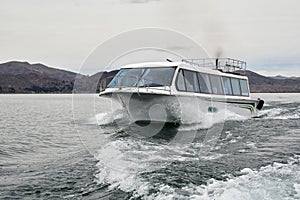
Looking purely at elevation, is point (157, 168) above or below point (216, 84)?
below

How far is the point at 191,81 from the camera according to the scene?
20.3m

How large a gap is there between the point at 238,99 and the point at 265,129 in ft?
21.6

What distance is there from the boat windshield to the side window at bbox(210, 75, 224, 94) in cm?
488

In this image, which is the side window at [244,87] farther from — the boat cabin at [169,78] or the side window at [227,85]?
the boat cabin at [169,78]

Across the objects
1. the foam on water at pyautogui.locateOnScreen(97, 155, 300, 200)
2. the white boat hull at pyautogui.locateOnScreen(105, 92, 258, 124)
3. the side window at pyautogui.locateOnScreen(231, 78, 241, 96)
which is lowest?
the foam on water at pyautogui.locateOnScreen(97, 155, 300, 200)

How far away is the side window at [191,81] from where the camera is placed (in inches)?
776

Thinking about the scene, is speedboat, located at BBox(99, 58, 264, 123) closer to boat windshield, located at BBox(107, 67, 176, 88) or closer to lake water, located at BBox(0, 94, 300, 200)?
boat windshield, located at BBox(107, 67, 176, 88)

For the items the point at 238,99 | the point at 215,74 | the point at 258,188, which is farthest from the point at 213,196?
the point at 238,99

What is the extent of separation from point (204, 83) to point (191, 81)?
1748mm

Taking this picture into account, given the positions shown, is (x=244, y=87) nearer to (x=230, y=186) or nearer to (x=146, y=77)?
(x=146, y=77)

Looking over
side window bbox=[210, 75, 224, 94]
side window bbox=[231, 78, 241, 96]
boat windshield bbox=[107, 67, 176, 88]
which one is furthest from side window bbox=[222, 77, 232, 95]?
boat windshield bbox=[107, 67, 176, 88]

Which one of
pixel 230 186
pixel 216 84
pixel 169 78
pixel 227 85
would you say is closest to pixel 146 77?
pixel 169 78

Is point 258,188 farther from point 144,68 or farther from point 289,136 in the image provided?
A: point 144,68

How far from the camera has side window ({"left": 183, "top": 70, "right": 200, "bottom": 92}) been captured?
776 inches
